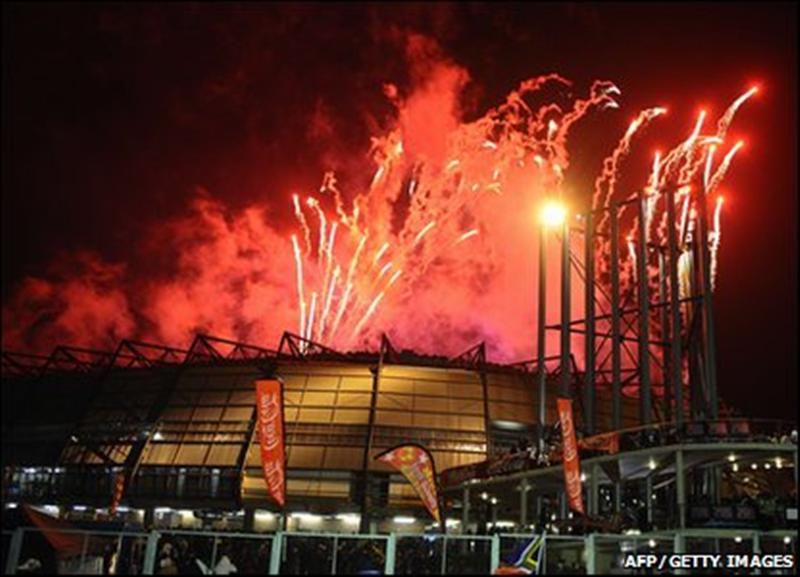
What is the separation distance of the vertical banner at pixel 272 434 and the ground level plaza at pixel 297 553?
6903mm

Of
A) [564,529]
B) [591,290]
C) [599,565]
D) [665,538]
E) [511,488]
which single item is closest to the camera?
[599,565]

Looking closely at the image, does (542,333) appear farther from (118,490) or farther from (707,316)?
(118,490)

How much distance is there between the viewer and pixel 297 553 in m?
26.5

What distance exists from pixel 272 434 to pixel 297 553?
1089 cm

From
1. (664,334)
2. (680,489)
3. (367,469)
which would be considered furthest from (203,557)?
(664,334)

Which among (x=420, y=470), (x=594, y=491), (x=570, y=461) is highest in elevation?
(x=570, y=461)

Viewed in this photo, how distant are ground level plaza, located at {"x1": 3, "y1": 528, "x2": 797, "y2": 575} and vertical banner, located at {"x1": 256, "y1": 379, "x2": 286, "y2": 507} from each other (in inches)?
272

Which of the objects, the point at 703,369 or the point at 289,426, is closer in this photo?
the point at 703,369

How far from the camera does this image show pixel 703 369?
211 ft

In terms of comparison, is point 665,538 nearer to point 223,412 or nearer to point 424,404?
point 424,404

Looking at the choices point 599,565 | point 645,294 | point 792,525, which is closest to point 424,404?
point 645,294

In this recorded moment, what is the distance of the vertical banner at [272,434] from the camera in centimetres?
3641

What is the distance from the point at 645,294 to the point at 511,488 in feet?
56.9

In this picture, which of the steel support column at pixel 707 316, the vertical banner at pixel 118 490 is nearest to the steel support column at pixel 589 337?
the steel support column at pixel 707 316
